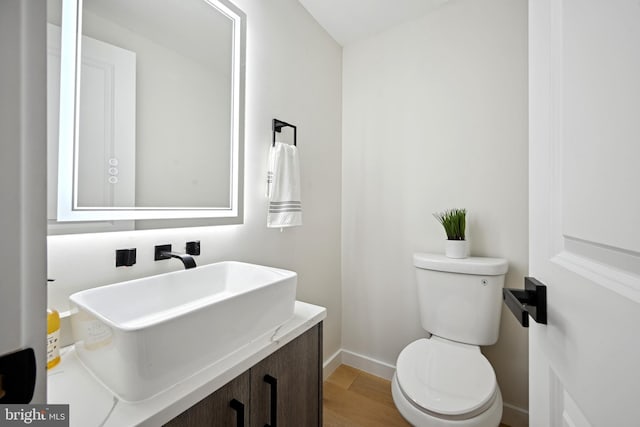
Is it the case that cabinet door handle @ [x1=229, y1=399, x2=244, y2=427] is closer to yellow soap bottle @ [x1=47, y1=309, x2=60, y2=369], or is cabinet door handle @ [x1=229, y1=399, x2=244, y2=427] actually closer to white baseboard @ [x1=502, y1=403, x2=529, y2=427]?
yellow soap bottle @ [x1=47, y1=309, x2=60, y2=369]

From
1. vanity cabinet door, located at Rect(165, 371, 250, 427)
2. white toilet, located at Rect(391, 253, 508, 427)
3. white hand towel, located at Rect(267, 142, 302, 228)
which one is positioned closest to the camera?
vanity cabinet door, located at Rect(165, 371, 250, 427)

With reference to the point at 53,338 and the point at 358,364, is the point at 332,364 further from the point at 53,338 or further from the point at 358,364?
the point at 53,338

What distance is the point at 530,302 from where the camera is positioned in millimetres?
472

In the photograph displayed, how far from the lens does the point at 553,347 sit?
42 centimetres

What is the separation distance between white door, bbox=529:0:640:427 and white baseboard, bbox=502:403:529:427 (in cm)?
128

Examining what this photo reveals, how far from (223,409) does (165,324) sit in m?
0.29

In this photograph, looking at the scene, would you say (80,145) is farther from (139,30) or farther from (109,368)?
(109,368)

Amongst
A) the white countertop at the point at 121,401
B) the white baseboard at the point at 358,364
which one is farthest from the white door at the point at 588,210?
the white baseboard at the point at 358,364

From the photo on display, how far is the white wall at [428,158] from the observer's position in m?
1.46

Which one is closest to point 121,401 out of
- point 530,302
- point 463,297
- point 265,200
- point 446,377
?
point 530,302

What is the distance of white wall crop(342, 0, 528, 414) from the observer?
A: 4.77 ft

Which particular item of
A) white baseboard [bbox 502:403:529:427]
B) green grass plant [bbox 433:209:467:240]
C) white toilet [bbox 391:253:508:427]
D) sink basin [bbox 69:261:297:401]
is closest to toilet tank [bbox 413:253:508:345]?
white toilet [bbox 391:253:508:427]

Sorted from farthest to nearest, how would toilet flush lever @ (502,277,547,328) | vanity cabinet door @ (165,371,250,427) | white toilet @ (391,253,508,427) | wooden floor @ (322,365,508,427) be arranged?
wooden floor @ (322,365,508,427) < white toilet @ (391,253,508,427) < vanity cabinet door @ (165,371,250,427) < toilet flush lever @ (502,277,547,328)

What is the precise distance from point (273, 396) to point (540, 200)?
2.74ft
